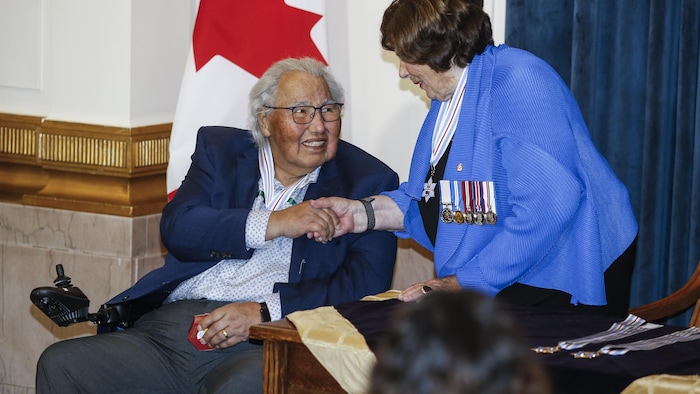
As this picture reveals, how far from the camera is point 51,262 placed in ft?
15.9

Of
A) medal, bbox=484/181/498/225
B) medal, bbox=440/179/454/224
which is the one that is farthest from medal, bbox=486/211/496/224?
medal, bbox=440/179/454/224

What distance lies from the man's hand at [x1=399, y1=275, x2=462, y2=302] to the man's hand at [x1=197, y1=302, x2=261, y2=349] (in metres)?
0.65

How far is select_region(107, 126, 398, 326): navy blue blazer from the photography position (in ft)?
11.5

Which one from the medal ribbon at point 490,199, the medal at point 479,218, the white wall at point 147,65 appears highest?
the white wall at point 147,65

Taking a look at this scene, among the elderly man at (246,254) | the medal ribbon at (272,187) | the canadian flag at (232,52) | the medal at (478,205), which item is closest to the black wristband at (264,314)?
the elderly man at (246,254)

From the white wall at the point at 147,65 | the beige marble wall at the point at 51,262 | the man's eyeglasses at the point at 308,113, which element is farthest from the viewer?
the beige marble wall at the point at 51,262

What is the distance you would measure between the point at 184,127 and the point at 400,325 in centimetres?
345

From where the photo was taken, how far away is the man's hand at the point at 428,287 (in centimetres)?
289

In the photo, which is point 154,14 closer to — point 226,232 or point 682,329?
point 226,232

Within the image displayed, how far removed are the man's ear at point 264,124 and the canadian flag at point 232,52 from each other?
654mm

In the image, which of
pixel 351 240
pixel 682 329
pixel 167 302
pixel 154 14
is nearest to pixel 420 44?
pixel 351 240

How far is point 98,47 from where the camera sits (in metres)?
4.63

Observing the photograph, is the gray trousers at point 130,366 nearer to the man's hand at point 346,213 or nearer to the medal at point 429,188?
the man's hand at point 346,213

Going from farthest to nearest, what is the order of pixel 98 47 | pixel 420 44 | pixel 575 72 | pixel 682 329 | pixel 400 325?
pixel 98 47
pixel 575 72
pixel 420 44
pixel 682 329
pixel 400 325
